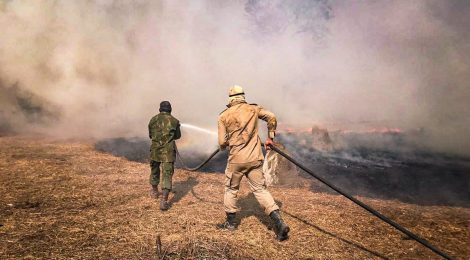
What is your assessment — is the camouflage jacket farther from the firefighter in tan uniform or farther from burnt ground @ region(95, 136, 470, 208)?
burnt ground @ region(95, 136, 470, 208)

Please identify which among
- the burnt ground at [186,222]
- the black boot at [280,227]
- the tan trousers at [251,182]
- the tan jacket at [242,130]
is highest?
the tan jacket at [242,130]

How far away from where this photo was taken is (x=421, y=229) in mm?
6191

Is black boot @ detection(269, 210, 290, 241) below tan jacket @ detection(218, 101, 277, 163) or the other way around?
below

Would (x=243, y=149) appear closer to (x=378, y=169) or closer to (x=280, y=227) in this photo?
(x=280, y=227)

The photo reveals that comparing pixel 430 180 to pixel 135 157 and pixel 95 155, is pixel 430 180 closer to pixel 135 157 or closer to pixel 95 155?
pixel 135 157

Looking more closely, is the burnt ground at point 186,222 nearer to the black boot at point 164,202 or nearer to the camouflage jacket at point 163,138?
the black boot at point 164,202

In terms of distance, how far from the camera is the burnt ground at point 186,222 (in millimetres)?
4875

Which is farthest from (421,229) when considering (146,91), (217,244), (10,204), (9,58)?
(9,58)

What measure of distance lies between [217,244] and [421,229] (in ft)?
14.1

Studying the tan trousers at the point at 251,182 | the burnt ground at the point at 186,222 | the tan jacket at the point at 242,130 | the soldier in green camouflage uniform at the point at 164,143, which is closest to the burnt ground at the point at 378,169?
the burnt ground at the point at 186,222

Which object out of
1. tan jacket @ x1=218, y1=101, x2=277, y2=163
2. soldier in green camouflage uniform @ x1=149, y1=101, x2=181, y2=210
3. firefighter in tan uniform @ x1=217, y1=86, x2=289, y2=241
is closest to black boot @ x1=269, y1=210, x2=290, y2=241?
firefighter in tan uniform @ x1=217, y1=86, x2=289, y2=241

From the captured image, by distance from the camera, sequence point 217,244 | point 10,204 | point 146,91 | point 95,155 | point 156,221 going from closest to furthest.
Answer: point 217,244
point 156,221
point 10,204
point 95,155
point 146,91

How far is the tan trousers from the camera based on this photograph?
5371 millimetres

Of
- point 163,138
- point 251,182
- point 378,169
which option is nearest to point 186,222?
point 251,182
